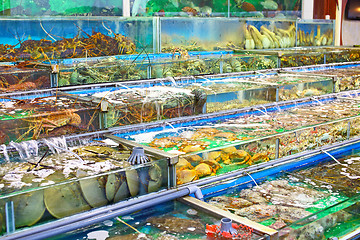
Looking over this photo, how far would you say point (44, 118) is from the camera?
2.34 m

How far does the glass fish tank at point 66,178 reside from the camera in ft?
5.10

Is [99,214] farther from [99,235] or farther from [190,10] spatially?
[190,10]

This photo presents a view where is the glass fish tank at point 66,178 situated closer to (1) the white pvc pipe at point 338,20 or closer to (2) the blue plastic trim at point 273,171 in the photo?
(2) the blue plastic trim at point 273,171

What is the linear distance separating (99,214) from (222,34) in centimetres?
536

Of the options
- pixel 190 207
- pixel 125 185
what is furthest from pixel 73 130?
pixel 190 207

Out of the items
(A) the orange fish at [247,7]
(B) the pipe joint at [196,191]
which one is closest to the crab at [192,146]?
(B) the pipe joint at [196,191]

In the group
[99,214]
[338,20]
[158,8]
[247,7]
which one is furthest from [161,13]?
[338,20]

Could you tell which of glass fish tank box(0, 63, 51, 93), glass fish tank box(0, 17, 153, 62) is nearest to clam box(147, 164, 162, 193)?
glass fish tank box(0, 63, 51, 93)

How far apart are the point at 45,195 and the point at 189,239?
55 centimetres

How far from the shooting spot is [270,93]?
12.1 feet

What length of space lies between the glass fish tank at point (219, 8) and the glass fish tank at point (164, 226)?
4.28m

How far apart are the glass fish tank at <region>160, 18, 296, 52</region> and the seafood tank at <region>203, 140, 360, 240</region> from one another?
12.1 ft

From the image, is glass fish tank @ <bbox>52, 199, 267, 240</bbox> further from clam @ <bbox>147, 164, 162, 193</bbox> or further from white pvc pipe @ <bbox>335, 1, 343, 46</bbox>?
white pvc pipe @ <bbox>335, 1, 343, 46</bbox>

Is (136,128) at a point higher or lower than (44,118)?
lower
